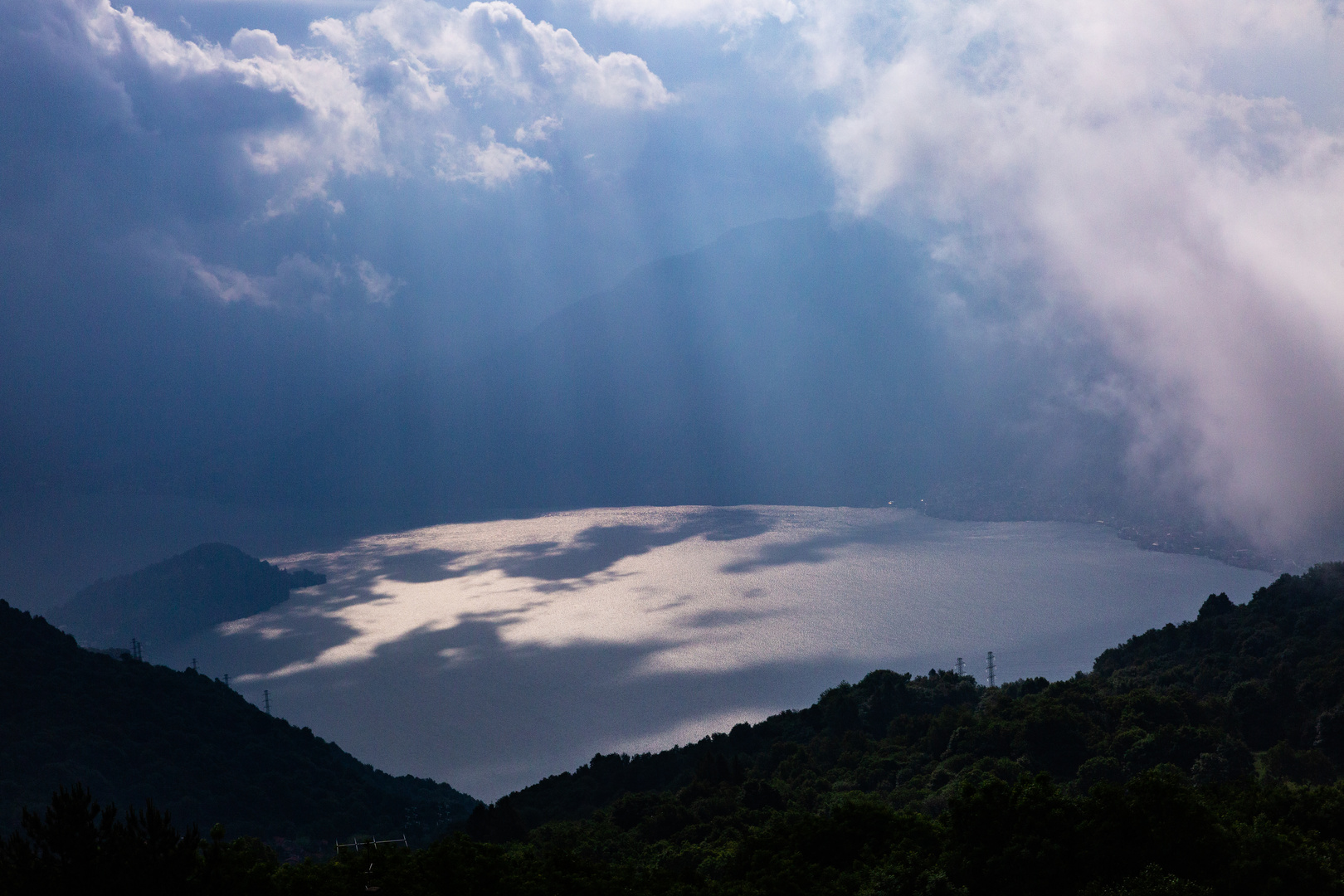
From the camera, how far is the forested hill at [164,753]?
3641 centimetres

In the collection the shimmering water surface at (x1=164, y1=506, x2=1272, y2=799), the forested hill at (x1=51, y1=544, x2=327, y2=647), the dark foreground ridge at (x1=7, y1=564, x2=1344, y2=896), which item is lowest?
the dark foreground ridge at (x1=7, y1=564, x2=1344, y2=896)

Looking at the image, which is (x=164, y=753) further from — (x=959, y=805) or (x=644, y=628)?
(x=644, y=628)

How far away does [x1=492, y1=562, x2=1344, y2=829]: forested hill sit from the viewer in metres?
27.2

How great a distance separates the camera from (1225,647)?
3997cm

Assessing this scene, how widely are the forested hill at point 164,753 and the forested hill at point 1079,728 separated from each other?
8840mm

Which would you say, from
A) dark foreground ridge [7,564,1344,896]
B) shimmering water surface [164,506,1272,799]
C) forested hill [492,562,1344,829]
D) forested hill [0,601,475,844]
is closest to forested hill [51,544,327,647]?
shimmering water surface [164,506,1272,799]

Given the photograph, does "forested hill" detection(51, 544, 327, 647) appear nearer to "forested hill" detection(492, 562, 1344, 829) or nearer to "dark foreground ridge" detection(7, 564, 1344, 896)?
"forested hill" detection(492, 562, 1344, 829)

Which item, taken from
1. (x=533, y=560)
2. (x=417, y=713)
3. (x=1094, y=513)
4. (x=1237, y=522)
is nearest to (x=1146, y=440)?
(x=1094, y=513)

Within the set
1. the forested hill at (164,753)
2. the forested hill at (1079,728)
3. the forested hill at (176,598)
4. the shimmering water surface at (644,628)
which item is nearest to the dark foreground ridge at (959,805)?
the forested hill at (1079,728)

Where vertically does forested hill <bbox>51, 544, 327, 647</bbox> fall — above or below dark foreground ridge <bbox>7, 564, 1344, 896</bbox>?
above

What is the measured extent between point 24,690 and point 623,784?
27739mm

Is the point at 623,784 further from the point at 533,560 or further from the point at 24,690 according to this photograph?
the point at 533,560

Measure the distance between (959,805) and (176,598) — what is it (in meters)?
118

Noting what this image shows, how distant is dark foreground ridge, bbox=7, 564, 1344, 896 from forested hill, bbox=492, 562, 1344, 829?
0.31 ft
